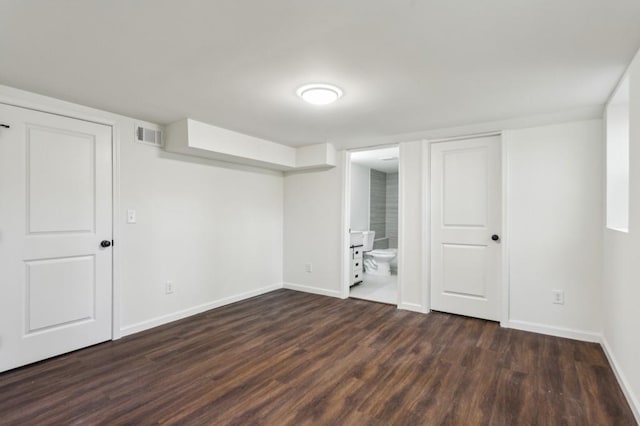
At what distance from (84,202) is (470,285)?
3985 millimetres

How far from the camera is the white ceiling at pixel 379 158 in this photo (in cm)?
528

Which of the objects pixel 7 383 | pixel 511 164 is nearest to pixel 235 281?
pixel 7 383

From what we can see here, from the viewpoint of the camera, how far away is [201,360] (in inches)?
102

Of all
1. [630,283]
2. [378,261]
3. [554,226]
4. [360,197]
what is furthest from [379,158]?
[630,283]

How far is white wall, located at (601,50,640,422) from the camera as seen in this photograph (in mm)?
1868

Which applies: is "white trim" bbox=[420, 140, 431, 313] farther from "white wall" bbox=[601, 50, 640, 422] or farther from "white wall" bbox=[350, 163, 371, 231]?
"white wall" bbox=[350, 163, 371, 231]

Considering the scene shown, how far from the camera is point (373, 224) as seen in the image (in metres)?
7.02

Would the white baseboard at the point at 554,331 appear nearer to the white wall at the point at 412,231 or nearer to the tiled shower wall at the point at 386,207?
the white wall at the point at 412,231

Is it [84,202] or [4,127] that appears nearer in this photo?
[4,127]

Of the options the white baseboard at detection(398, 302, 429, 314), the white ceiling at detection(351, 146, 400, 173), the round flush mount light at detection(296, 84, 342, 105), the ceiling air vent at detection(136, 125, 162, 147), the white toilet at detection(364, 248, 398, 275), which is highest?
the white ceiling at detection(351, 146, 400, 173)

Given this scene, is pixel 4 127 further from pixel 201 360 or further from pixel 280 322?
pixel 280 322

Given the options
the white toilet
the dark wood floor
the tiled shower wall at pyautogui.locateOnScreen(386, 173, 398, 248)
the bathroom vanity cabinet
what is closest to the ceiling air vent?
the dark wood floor

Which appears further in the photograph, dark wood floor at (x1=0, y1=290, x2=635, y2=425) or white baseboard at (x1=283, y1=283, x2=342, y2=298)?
white baseboard at (x1=283, y1=283, x2=342, y2=298)

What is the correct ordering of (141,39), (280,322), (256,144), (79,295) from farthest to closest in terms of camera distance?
(256,144), (280,322), (79,295), (141,39)
